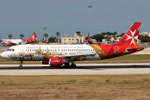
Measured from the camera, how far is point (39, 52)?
45.2 m

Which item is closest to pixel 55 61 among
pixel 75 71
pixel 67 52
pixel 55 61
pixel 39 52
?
pixel 55 61

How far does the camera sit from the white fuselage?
44844 millimetres

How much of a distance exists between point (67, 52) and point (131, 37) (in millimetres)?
12133

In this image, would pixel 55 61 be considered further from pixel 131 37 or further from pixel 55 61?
pixel 131 37

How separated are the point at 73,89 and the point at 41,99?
4830 mm

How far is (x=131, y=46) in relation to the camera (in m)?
48.6

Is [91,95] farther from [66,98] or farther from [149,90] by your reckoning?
[149,90]

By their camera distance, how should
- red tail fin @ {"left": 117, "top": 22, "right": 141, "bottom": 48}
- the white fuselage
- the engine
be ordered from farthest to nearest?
red tail fin @ {"left": 117, "top": 22, "right": 141, "bottom": 48} → the white fuselage → the engine

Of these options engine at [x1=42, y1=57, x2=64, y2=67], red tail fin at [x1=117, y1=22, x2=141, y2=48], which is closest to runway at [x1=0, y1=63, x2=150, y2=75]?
engine at [x1=42, y1=57, x2=64, y2=67]

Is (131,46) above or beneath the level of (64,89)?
above

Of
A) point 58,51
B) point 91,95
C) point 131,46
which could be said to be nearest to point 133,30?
point 131,46

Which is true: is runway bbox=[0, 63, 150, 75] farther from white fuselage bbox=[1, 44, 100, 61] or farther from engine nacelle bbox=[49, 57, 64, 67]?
white fuselage bbox=[1, 44, 100, 61]

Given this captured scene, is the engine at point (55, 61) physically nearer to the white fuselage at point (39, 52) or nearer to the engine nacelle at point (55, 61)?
the engine nacelle at point (55, 61)

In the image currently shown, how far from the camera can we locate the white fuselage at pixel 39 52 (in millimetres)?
44844
